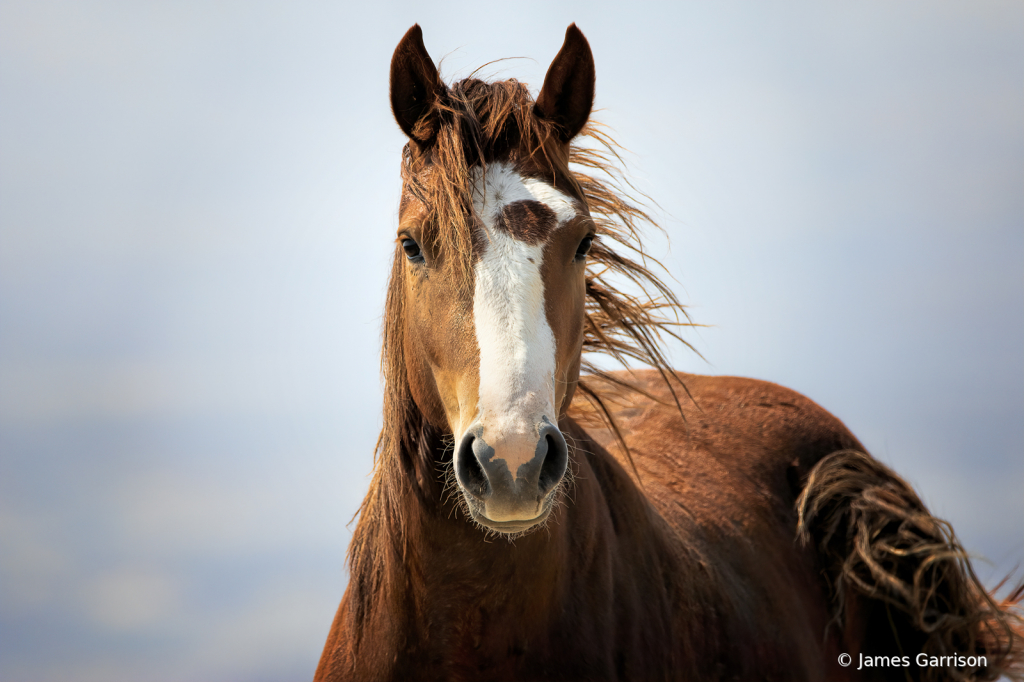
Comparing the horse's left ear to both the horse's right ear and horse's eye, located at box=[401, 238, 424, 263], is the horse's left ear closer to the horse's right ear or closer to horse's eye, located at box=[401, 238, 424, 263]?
the horse's right ear

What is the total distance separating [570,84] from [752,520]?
7.39 feet

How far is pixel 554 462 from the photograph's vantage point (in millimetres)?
1982

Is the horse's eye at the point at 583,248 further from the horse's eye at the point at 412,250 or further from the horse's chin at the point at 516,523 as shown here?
the horse's chin at the point at 516,523

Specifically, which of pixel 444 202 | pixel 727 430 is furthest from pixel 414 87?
pixel 727 430

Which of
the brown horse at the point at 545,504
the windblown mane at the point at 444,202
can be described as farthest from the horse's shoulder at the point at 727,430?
the windblown mane at the point at 444,202

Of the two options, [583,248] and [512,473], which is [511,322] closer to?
[512,473]

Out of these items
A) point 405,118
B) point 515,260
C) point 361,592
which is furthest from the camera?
point 361,592

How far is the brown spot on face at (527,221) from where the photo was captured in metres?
2.22

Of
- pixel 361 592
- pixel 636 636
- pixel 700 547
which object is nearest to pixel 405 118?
pixel 361 592

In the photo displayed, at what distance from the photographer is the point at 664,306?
3352 millimetres

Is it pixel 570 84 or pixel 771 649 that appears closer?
pixel 570 84

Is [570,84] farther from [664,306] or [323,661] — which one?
[323,661]

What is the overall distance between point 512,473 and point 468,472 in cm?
15

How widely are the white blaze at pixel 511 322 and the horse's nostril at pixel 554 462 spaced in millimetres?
52
